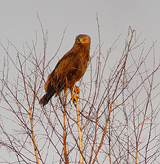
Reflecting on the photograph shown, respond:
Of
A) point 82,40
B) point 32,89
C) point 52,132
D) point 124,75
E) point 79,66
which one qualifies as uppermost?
point 82,40

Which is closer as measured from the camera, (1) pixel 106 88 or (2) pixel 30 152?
(1) pixel 106 88

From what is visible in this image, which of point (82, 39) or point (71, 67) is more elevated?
point (82, 39)

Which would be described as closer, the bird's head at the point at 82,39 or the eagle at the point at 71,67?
the eagle at the point at 71,67

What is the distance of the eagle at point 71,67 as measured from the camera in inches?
218

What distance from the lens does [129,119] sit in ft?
14.3

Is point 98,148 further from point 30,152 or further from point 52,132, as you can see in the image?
point 30,152

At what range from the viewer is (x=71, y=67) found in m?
5.40

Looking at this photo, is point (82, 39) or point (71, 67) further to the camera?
point (82, 39)

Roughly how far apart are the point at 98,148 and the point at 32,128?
84 cm

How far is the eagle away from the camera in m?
5.53

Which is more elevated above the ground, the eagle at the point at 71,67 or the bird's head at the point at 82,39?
the bird's head at the point at 82,39

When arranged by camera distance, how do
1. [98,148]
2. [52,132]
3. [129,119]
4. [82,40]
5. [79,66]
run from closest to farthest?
[98,148] < [52,132] < [129,119] < [79,66] < [82,40]

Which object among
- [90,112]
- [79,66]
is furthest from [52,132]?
[79,66]

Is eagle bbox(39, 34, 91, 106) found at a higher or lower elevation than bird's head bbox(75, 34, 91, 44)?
lower
